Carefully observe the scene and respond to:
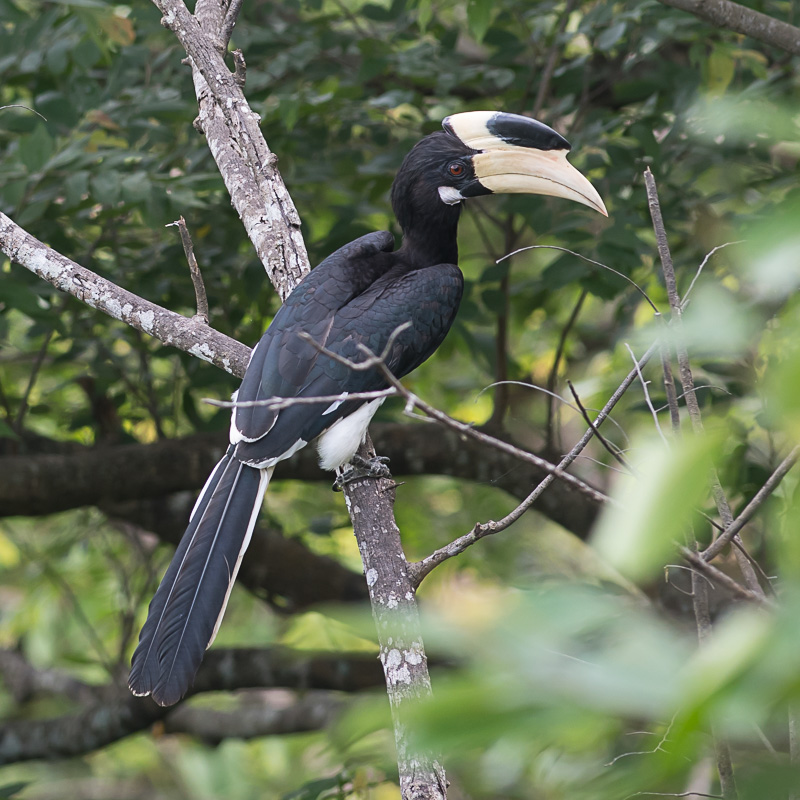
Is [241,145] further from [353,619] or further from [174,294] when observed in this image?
[353,619]

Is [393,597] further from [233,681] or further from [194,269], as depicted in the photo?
[233,681]

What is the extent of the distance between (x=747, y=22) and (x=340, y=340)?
50.6 inches

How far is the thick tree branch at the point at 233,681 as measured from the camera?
327cm

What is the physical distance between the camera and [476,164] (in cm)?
266

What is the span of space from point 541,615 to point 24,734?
143 inches

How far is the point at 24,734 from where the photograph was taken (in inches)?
137

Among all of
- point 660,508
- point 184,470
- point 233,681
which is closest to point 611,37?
point 184,470

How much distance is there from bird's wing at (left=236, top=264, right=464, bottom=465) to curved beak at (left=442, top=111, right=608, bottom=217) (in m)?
0.31

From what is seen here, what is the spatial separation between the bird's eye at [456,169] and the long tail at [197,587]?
1150 mm

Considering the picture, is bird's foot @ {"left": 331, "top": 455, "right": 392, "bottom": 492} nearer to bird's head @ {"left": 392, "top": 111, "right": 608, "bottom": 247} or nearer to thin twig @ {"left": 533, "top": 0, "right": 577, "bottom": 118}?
Answer: bird's head @ {"left": 392, "top": 111, "right": 608, "bottom": 247}

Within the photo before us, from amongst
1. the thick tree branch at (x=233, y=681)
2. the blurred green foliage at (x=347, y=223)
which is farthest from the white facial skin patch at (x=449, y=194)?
the thick tree branch at (x=233, y=681)

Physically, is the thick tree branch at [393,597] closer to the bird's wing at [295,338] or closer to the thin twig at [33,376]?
the bird's wing at [295,338]

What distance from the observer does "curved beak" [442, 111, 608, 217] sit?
8.25 feet

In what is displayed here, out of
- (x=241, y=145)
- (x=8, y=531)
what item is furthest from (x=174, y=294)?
(x=8, y=531)
